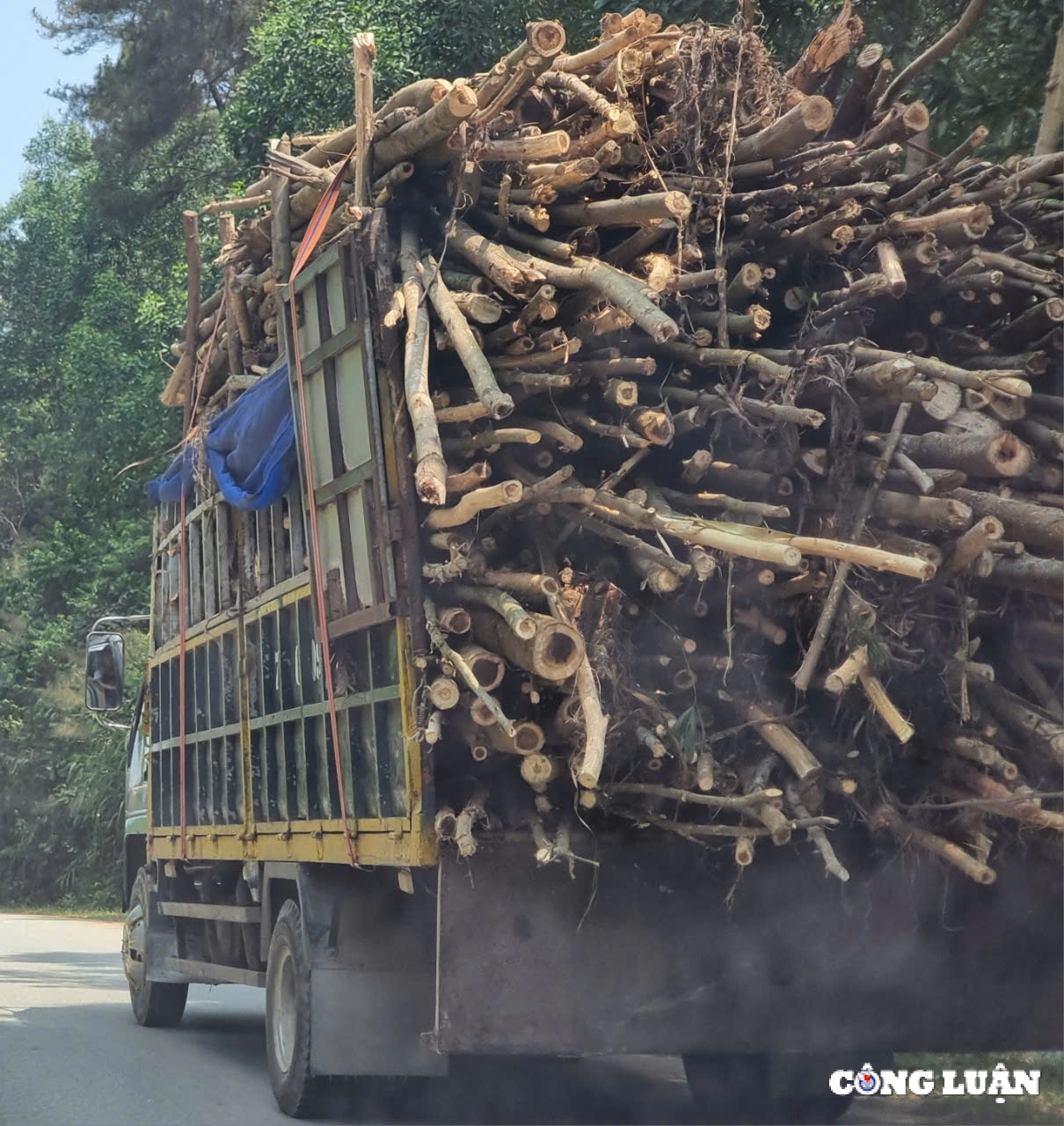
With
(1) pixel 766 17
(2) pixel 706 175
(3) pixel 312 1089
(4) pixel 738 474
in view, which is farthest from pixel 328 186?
(1) pixel 766 17

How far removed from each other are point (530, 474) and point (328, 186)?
166 cm

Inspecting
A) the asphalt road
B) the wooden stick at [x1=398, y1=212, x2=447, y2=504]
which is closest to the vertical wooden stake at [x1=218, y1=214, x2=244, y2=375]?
the wooden stick at [x1=398, y1=212, x2=447, y2=504]

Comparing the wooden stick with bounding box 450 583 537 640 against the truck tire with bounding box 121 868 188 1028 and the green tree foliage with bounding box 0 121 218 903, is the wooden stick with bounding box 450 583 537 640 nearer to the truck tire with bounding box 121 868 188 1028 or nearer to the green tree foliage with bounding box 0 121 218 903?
the truck tire with bounding box 121 868 188 1028

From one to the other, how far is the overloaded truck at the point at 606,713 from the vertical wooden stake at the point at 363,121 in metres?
0.03

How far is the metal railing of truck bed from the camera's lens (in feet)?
20.3

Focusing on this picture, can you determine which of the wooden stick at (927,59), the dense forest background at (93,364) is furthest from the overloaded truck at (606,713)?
the dense forest background at (93,364)

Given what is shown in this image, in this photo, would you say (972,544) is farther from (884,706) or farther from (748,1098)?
(748,1098)

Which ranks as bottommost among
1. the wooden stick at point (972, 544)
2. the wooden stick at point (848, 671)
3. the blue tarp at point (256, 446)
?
the wooden stick at point (848, 671)

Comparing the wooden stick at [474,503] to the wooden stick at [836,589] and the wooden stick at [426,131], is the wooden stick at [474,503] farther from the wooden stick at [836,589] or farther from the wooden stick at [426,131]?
the wooden stick at [426,131]

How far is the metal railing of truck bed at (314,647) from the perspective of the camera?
20.3ft

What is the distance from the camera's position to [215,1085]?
8.30 m

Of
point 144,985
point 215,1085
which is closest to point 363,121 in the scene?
point 215,1085

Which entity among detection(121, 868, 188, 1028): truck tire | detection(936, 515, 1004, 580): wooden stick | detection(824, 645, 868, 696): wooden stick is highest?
detection(936, 515, 1004, 580): wooden stick

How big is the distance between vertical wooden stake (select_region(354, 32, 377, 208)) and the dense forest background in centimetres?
1008
